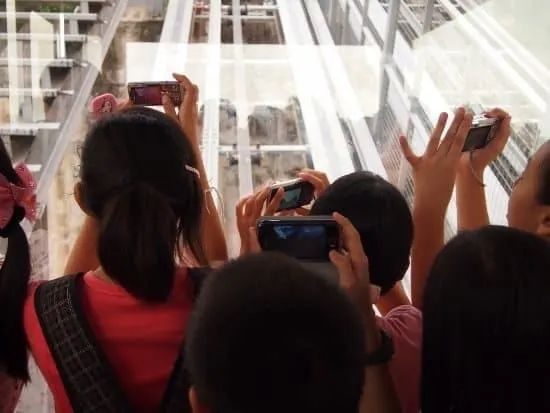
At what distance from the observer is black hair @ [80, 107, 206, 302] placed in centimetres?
79

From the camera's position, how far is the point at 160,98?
4.23 ft

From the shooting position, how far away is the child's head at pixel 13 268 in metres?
0.84

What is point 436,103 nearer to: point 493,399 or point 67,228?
point 67,228

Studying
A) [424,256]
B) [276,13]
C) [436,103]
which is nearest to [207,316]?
[424,256]

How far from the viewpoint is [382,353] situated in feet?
2.59

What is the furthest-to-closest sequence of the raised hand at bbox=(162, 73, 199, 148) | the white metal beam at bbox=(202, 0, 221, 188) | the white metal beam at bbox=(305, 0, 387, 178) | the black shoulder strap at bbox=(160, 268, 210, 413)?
the white metal beam at bbox=(305, 0, 387, 178) → the white metal beam at bbox=(202, 0, 221, 188) → the raised hand at bbox=(162, 73, 199, 148) → the black shoulder strap at bbox=(160, 268, 210, 413)

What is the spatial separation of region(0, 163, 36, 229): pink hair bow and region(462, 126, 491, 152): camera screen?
26.7 inches

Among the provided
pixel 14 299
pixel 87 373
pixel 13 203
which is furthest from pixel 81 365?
pixel 13 203

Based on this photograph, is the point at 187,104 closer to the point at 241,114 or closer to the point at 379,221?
the point at 379,221

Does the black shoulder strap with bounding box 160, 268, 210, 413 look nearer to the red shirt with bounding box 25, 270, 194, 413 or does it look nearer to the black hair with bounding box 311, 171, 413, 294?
the red shirt with bounding box 25, 270, 194, 413

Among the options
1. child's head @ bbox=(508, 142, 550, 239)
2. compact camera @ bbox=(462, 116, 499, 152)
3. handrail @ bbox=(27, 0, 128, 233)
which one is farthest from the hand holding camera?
handrail @ bbox=(27, 0, 128, 233)

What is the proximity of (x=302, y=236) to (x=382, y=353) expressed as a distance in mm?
165

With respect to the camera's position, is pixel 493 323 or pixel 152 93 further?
pixel 152 93

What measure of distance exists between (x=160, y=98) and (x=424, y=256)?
0.54 meters
